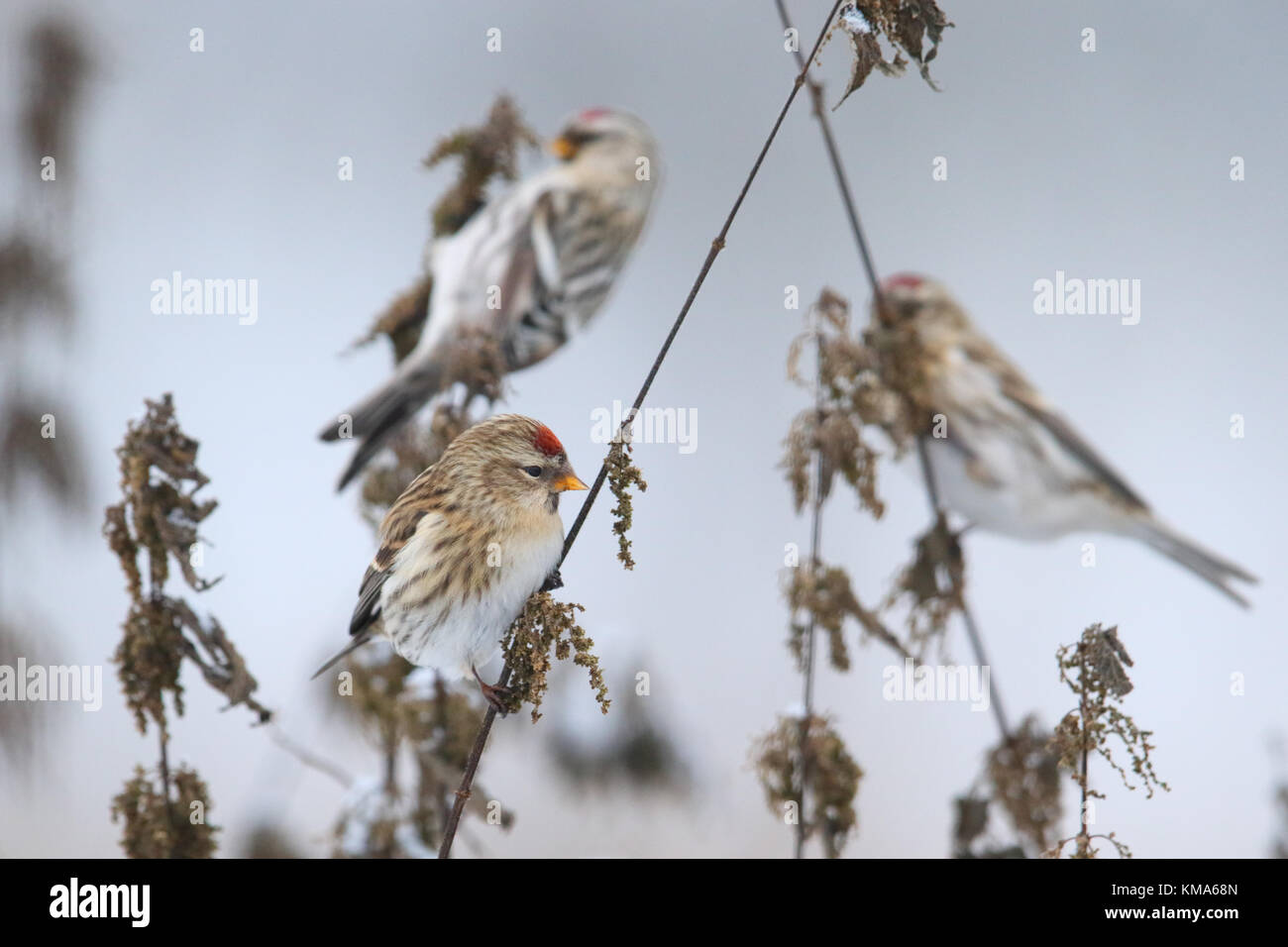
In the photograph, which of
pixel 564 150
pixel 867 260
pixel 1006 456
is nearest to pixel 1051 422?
pixel 1006 456

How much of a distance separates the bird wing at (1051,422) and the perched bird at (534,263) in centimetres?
74

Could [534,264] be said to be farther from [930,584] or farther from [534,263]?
[930,584]

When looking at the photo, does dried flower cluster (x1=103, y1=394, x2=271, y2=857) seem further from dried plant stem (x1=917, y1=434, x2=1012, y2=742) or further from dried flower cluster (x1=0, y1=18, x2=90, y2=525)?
dried plant stem (x1=917, y1=434, x2=1012, y2=742)

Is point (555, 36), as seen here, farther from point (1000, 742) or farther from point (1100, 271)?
point (1000, 742)

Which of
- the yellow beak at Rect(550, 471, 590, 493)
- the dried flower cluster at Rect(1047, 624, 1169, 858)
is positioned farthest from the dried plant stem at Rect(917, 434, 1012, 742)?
the yellow beak at Rect(550, 471, 590, 493)

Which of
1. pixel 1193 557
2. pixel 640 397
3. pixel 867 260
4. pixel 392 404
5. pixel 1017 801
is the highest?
pixel 867 260

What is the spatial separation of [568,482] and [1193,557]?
1.36 meters

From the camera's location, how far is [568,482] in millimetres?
985

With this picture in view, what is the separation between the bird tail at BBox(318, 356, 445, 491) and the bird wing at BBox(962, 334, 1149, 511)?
39.7 inches

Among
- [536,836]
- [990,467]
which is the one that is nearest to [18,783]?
[536,836]

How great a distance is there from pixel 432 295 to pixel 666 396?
0.85 meters

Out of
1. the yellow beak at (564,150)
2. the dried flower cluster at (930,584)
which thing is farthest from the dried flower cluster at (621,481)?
the yellow beak at (564,150)

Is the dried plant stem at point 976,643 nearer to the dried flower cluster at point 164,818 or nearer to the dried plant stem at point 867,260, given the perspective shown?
the dried plant stem at point 867,260

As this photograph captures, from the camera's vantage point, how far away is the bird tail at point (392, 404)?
1551 mm
